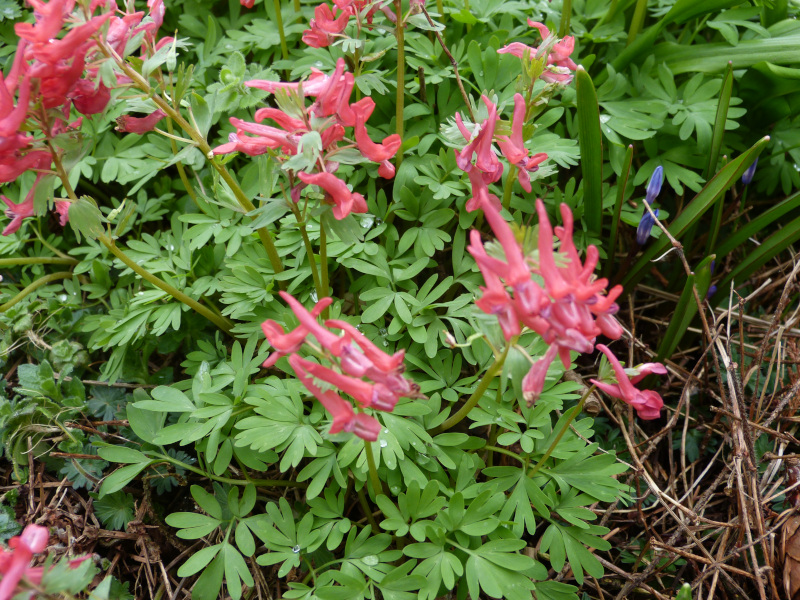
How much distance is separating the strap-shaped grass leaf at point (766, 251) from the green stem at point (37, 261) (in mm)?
2550

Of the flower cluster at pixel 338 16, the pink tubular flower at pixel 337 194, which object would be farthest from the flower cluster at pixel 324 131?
the flower cluster at pixel 338 16

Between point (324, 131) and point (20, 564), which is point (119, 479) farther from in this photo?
point (324, 131)

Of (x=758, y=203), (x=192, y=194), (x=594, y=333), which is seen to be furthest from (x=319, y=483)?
(x=758, y=203)

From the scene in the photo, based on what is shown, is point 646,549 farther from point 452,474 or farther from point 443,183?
point 443,183

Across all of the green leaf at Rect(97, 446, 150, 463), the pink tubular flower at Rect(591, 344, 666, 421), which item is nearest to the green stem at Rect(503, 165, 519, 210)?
the pink tubular flower at Rect(591, 344, 666, 421)

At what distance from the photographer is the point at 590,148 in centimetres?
209

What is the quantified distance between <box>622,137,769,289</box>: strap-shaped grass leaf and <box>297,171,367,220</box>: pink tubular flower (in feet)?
3.92

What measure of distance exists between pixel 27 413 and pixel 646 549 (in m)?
1.96

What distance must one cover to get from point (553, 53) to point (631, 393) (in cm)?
104

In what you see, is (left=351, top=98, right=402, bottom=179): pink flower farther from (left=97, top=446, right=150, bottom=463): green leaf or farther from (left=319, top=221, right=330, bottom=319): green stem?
(left=97, top=446, right=150, bottom=463): green leaf

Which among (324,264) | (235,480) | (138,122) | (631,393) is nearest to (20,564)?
(235,480)

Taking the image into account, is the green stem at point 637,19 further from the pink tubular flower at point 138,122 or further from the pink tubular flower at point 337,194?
the pink tubular flower at point 138,122

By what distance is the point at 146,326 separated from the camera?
6.70 ft

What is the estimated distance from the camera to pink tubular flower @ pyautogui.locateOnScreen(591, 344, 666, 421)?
4.66 ft
